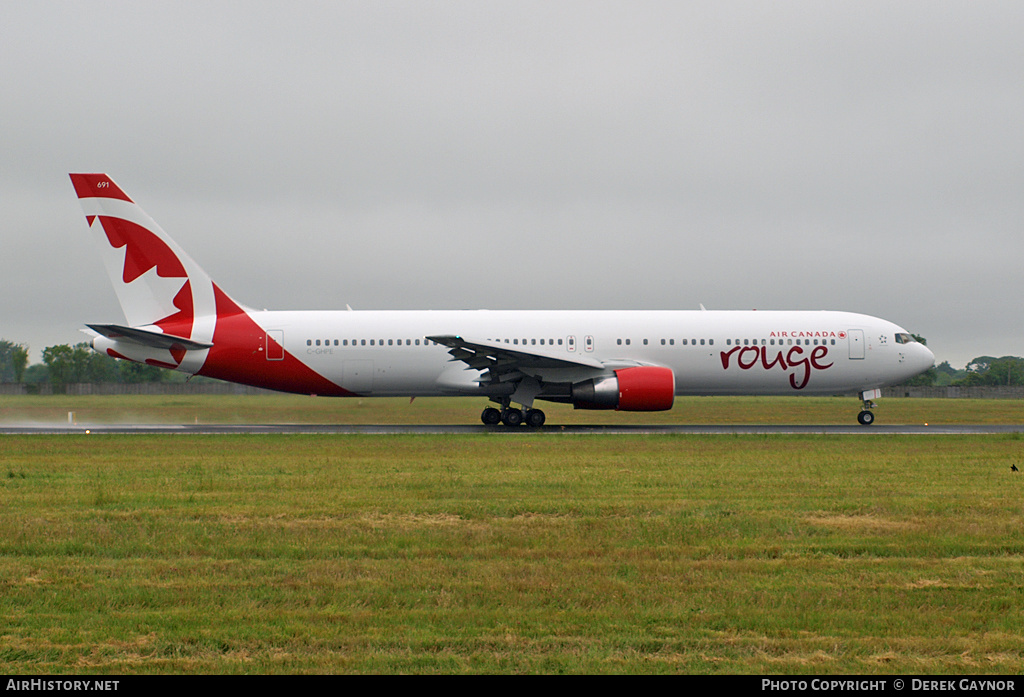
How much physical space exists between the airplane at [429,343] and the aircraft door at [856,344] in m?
0.03

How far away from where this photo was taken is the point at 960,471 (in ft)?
45.5

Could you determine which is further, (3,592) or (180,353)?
(180,353)

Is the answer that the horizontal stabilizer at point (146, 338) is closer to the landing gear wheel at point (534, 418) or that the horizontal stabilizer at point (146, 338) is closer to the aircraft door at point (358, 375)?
the aircraft door at point (358, 375)

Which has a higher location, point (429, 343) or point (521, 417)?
point (429, 343)

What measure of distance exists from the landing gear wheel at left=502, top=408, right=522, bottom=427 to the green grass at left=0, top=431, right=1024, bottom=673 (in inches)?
448

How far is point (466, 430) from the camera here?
24016mm

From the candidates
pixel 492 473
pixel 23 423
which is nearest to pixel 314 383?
pixel 23 423

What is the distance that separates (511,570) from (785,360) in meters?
21.1

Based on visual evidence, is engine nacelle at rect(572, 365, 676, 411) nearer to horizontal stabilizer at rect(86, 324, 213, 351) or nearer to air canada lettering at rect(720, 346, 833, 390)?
air canada lettering at rect(720, 346, 833, 390)

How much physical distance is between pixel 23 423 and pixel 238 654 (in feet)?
88.2

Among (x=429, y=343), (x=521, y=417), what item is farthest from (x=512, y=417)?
(x=429, y=343)

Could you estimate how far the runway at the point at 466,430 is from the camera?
22.6 m

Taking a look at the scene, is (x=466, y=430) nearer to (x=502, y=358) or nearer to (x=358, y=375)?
(x=502, y=358)
